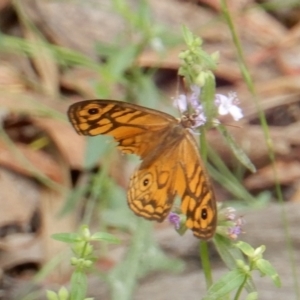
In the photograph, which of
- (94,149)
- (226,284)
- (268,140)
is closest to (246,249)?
(226,284)

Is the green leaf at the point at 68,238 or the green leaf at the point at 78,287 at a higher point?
the green leaf at the point at 68,238

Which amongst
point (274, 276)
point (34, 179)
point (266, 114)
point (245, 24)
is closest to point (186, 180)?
point (274, 276)

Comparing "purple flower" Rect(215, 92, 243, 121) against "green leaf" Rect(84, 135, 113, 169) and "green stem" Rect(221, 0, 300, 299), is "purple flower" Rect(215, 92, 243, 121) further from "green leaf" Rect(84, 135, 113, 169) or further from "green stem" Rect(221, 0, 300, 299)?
"green leaf" Rect(84, 135, 113, 169)

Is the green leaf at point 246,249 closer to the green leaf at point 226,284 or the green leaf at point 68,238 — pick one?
the green leaf at point 226,284

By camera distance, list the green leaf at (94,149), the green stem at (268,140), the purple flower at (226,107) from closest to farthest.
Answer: the purple flower at (226,107) → the green stem at (268,140) → the green leaf at (94,149)

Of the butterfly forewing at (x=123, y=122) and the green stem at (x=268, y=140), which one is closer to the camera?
the butterfly forewing at (x=123, y=122)

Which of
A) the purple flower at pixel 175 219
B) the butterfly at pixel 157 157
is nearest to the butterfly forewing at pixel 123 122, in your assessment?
the butterfly at pixel 157 157

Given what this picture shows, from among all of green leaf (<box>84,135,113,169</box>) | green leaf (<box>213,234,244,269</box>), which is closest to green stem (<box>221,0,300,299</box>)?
green leaf (<box>213,234,244,269</box>)

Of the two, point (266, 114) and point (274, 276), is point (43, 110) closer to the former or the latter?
point (266, 114)
